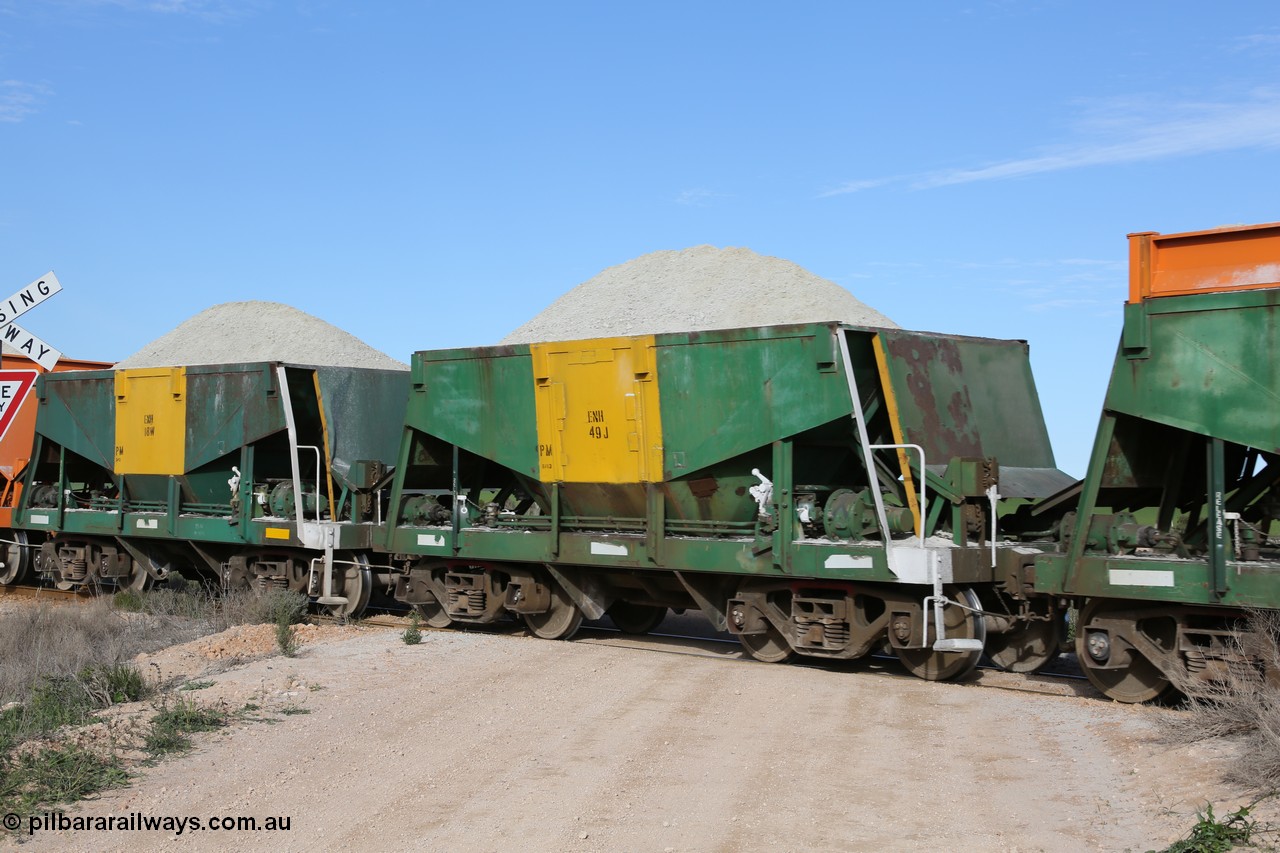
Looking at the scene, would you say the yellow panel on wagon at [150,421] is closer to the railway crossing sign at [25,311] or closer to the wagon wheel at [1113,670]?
the railway crossing sign at [25,311]

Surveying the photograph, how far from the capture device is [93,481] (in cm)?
2180

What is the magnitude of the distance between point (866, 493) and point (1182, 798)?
4.95 meters

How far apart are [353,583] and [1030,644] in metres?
8.47

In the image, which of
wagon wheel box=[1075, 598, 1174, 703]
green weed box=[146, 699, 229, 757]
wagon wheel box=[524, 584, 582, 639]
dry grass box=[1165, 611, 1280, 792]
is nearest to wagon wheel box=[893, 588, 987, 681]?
wagon wheel box=[1075, 598, 1174, 703]

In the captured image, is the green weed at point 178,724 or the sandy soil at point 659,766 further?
the green weed at point 178,724

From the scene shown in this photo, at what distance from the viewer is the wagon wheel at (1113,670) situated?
10.4 m

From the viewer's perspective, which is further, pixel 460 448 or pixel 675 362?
pixel 460 448

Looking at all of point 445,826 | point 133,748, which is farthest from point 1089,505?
point 133,748

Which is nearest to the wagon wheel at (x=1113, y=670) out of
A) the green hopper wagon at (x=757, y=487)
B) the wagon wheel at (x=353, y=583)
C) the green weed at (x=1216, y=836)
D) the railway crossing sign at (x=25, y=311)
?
the green hopper wagon at (x=757, y=487)

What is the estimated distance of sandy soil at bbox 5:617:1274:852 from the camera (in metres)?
6.89

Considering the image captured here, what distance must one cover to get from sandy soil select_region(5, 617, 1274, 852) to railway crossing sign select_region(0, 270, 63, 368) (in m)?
4.46

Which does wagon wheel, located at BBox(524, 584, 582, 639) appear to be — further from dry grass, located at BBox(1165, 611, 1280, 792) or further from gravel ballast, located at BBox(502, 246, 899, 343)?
gravel ballast, located at BBox(502, 246, 899, 343)

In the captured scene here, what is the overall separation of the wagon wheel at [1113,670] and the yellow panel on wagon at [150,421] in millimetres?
12453

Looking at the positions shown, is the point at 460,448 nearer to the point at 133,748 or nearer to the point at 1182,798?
the point at 133,748
